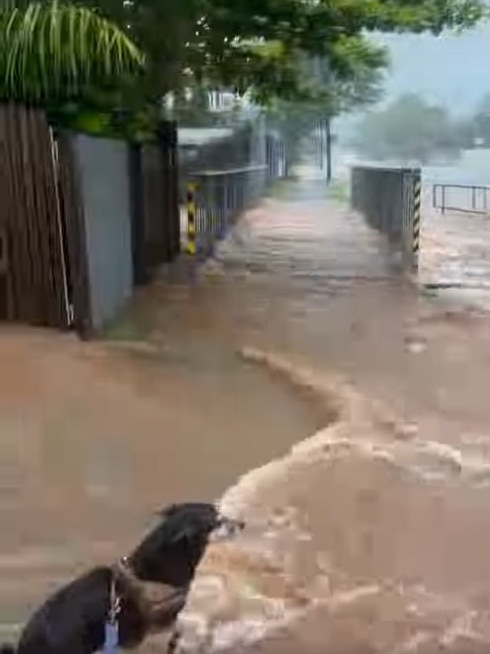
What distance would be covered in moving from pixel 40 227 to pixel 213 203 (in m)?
6.07

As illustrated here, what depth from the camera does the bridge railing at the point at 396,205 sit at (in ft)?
37.9

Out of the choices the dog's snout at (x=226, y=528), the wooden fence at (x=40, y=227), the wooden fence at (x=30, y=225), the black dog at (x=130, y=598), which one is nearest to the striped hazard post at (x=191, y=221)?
the wooden fence at (x=40, y=227)

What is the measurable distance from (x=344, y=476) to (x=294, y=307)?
14.2ft

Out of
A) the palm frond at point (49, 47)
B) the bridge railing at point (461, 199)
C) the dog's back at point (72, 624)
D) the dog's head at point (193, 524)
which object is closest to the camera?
the dog's back at point (72, 624)

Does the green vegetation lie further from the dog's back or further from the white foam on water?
the dog's back

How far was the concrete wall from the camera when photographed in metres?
7.05

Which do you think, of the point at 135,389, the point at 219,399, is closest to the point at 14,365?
the point at 135,389

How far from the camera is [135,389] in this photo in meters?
5.56

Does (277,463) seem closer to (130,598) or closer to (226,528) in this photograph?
(226,528)

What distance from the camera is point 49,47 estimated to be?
256 inches

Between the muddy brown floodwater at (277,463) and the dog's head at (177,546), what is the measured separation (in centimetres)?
10

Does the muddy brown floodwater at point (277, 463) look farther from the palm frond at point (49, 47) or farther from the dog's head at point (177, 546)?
the palm frond at point (49, 47)

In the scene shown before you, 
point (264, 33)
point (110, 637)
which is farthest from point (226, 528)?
point (264, 33)

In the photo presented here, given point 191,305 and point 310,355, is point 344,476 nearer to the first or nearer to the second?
point 310,355
